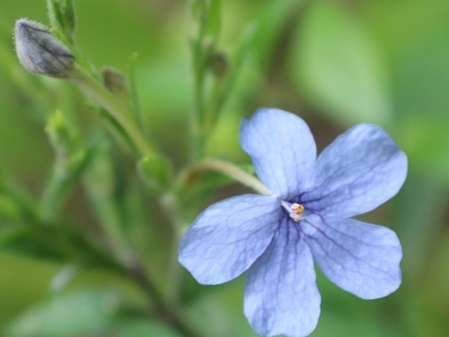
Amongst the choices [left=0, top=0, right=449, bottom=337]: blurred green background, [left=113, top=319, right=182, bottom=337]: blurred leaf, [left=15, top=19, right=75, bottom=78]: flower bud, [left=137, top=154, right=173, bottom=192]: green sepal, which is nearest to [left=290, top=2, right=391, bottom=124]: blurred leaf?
[left=0, top=0, right=449, bottom=337]: blurred green background

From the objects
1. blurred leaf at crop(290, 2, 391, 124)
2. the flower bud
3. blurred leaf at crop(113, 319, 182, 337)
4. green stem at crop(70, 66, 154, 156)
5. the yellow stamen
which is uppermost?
the flower bud

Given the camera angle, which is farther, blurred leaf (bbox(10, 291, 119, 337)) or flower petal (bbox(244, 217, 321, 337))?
blurred leaf (bbox(10, 291, 119, 337))

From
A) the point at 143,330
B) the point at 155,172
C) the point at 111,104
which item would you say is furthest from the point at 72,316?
the point at 111,104

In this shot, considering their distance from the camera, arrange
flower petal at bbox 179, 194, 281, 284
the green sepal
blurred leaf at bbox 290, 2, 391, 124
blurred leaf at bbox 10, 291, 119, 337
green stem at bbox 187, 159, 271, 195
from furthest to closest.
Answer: blurred leaf at bbox 290, 2, 391, 124 < blurred leaf at bbox 10, 291, 119, 337 < the green sepal < green stem at bbox 187, 159, 271, 195 < flower petal at bbox 179, 194, 281, 284

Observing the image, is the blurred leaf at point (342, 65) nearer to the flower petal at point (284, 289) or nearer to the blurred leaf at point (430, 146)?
the blurred leaf at point (430, 146)

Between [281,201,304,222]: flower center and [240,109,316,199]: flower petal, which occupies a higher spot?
[240,109,316,199]: flower petal

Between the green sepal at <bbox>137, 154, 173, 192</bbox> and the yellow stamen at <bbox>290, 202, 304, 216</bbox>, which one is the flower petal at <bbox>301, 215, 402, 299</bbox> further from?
the green sepal at <bbox>137, 154, 173, 192</bbox>

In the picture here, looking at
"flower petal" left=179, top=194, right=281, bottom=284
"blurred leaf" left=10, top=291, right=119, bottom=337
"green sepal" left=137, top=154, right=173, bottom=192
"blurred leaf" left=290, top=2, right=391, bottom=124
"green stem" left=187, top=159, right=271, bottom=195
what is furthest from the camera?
"blurred leaf" left=290, top=2, right=391, bottom=124

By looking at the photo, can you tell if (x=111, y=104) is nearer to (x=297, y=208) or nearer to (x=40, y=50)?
(x=40, y=50)
